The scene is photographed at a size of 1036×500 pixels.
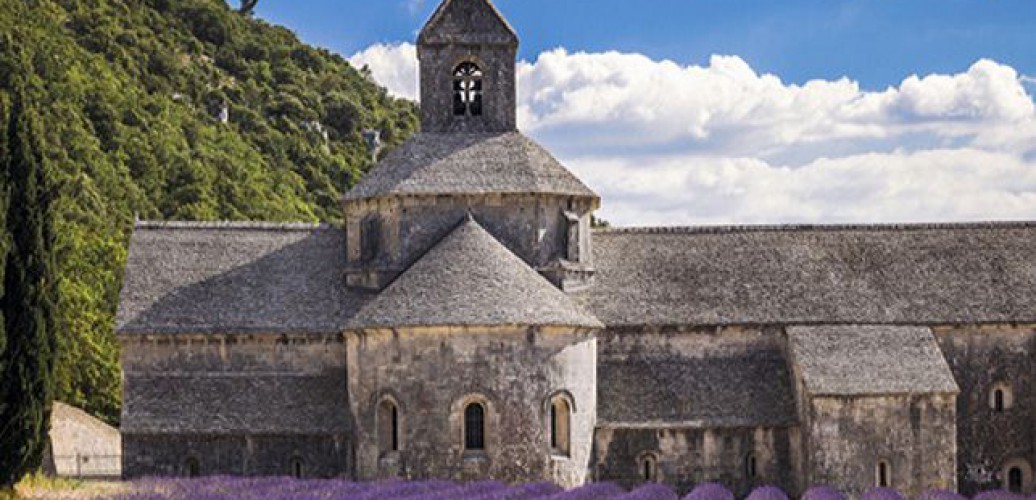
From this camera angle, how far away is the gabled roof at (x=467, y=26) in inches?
2426

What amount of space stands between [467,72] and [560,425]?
13310 millimetres

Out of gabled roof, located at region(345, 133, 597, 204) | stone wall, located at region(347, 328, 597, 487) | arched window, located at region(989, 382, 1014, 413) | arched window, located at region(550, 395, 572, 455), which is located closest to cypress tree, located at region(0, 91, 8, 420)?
stone wall, located at region(347, 328, 597, 487)

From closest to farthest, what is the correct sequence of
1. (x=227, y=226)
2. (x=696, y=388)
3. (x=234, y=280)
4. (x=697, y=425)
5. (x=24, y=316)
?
(x=24, y=316) < (x=697, y=425) < (x=696, y=388) < (x=234, y=280) < (x=227, y=226)

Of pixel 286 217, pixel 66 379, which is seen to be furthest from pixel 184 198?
pixel 66 379

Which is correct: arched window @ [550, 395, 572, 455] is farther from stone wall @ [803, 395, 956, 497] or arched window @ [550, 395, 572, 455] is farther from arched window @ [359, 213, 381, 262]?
arched window @ [359, 213, 381, 262]

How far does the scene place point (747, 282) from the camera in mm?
59656

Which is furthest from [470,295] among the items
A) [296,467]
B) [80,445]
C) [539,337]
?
[80,445]

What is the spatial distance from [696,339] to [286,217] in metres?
42.2

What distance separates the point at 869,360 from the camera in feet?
184

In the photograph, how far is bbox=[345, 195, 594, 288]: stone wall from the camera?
58000mm

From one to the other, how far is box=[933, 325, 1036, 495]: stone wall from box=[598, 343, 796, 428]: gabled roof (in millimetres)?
5408

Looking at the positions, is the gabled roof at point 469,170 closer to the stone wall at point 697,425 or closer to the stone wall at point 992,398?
the stone wall at point 697,425

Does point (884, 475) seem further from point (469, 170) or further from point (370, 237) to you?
point (370, 237)

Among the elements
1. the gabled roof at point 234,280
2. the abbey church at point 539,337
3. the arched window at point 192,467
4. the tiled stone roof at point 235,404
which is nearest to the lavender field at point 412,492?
the abbey church at point 539,337
